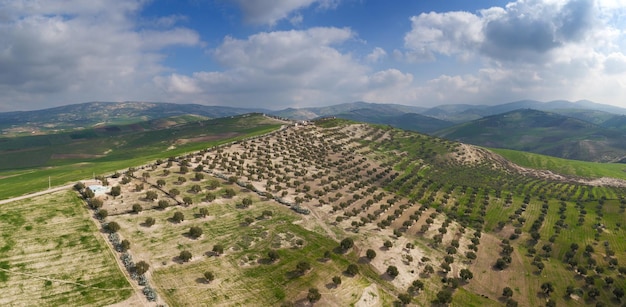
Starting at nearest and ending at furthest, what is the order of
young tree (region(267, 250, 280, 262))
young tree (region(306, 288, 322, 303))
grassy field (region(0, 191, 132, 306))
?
grassy field (region(0, 191, 132, 306))
young tree (region(306, 288, 322, 303))
young tree (region(267, 250, 280, 262))

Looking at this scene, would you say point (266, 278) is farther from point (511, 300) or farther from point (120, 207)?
point (511, 300)

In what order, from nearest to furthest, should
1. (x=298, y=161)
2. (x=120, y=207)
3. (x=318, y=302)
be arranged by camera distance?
(x=318, y=302)
(x=120, y=207)
(x=298, y=161)

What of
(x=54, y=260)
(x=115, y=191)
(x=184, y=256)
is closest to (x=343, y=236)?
(x=184, y=256)

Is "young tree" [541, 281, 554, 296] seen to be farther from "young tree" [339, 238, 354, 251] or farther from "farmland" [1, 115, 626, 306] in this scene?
"young tree" [339, 238, 354, 251]

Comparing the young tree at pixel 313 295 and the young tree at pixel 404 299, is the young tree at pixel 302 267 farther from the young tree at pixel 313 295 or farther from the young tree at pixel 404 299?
the young tree at pixel 404 299

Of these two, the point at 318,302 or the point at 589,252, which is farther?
the point at 589,252

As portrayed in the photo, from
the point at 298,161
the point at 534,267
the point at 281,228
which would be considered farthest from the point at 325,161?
the point at 534,267

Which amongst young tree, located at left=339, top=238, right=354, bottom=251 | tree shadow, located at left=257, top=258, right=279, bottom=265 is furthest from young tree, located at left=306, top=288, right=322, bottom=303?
young tree, located at left=339, top=238, right=354, bottom=251
